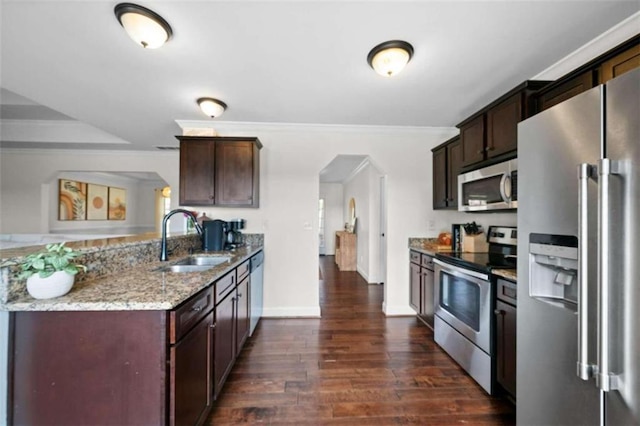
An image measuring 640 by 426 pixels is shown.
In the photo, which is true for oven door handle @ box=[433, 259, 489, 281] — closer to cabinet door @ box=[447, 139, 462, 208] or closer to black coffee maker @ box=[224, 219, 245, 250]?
cabinet door @ box=[447, 139, 462, 208]

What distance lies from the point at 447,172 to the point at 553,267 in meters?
2.07

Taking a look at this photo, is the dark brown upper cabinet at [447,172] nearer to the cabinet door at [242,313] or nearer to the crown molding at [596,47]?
the crown molding at [596,47]

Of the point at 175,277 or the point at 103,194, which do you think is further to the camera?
the point at 103,194

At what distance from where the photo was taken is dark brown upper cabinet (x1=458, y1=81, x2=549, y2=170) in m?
1.89

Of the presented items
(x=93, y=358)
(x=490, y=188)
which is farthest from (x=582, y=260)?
(x=93, y=358)

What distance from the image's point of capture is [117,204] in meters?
6.98

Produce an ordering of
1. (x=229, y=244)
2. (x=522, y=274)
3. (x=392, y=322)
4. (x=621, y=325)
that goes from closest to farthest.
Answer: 1. (x=621, y=325)
2. (x=522, y=274)
3. (x=229, y=244)
4. (x=392, y=322)

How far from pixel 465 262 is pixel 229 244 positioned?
240 centimetres

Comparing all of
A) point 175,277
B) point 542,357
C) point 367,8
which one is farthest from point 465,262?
point 175,277

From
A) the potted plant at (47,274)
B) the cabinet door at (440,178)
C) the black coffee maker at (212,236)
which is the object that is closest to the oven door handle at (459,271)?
the cabinet door at (440,178)

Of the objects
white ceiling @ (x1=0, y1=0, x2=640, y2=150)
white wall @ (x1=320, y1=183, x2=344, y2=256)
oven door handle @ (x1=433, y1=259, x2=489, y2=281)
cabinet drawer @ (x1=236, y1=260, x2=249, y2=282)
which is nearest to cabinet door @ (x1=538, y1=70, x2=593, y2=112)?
white ceiling @ (x1=0, y1=0, x2=640, y2=150)

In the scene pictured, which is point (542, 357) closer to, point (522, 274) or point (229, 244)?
point (522, 274)

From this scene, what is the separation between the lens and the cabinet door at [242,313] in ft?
7.21

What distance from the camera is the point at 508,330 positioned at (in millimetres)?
1721
